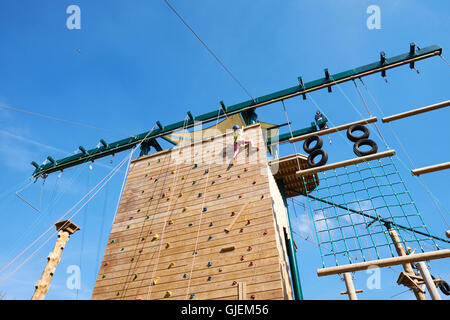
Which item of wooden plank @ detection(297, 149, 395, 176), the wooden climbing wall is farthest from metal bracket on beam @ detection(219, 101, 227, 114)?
wooden plank @ detection(297, 149, 395, 176)

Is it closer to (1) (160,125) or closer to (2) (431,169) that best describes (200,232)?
(2) (431,169)

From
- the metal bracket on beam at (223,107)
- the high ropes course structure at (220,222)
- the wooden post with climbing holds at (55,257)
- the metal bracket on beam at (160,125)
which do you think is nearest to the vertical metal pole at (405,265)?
the high ropes course structure at (220,222)

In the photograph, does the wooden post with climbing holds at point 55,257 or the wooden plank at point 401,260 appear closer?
the wooden post with climbing holds at point 55,257

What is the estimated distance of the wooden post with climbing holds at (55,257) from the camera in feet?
15.7

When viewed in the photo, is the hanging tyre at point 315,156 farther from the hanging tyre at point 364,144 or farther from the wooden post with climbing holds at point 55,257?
the wooden post with climbing holds at point 55,257

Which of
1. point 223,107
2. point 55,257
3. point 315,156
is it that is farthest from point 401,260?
point 223,107

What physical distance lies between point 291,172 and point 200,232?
5829 millimetres

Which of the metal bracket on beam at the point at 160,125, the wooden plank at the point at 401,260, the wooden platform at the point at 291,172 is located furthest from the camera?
the metal bracket on beam at the point at 160,125

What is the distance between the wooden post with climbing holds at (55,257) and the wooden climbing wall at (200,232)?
2357 mm

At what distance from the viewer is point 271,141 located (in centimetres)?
1233

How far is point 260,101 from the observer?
10570 mm

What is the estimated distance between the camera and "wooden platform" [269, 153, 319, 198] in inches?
446
